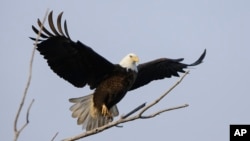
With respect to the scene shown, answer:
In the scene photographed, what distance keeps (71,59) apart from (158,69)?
59.8 inches

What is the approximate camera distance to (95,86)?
7863 mm

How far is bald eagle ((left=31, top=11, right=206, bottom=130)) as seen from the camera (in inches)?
291

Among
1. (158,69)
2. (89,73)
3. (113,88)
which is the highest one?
(158,69)

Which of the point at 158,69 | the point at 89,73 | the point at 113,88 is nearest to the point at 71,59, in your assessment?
the point at 89,73

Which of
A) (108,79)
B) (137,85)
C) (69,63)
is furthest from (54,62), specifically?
(137,85)

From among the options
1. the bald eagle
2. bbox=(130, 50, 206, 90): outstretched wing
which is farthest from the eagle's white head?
bbox=(130, 50, 206, 90): outstretched wing

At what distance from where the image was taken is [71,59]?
24.9 ft

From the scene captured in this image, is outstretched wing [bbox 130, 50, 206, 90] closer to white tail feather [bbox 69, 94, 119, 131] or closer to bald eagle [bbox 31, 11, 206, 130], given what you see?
bald eagle [bbox 31, 11, 206, 130]

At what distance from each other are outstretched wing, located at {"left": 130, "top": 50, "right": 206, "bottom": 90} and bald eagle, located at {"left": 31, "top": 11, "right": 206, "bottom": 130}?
13.8 inches

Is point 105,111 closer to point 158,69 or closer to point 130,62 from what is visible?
point 130,62

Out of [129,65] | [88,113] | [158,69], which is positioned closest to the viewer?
[129,65]

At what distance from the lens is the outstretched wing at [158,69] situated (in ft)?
27.4

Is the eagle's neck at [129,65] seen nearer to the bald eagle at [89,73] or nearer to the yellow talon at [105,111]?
the bald eagle at [89,73]

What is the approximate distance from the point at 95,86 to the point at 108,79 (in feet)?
0.92
